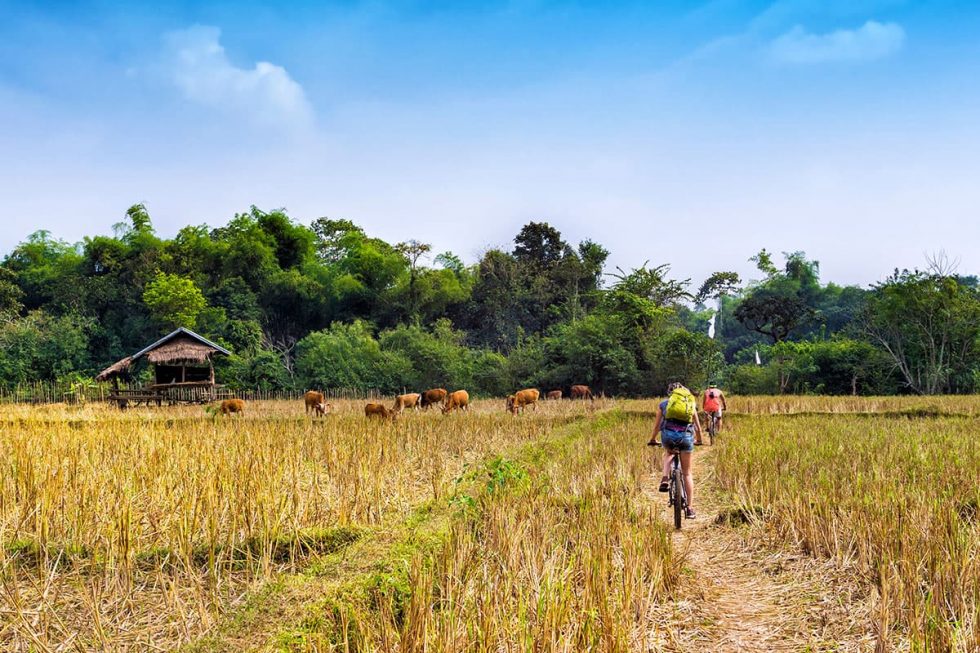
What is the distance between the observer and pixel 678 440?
5.90m

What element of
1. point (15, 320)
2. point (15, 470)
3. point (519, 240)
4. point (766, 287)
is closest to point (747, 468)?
point (15, 470)

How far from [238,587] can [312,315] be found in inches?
1375

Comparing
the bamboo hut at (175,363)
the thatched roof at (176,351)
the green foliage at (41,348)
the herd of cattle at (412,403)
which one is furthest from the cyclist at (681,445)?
the green foliage at (41,348)

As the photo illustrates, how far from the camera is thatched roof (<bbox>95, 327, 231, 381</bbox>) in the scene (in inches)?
943

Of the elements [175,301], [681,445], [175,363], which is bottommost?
[681,445]

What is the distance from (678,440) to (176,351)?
23146 millimetres

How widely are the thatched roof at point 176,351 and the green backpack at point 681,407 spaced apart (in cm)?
2189

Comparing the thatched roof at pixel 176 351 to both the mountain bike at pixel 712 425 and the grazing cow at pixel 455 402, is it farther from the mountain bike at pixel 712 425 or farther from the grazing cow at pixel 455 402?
the mountain bike at pixel 712 425

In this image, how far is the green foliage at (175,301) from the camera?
3212cm

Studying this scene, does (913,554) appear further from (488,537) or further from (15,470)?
(15,470)

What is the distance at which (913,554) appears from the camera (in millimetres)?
Result: 3938

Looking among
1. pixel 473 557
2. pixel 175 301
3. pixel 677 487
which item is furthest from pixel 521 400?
pixel 175 301

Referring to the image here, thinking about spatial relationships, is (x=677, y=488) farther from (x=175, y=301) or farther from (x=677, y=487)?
(x=175, y=301)

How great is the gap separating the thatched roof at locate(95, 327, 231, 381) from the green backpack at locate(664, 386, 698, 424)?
21891 mm
